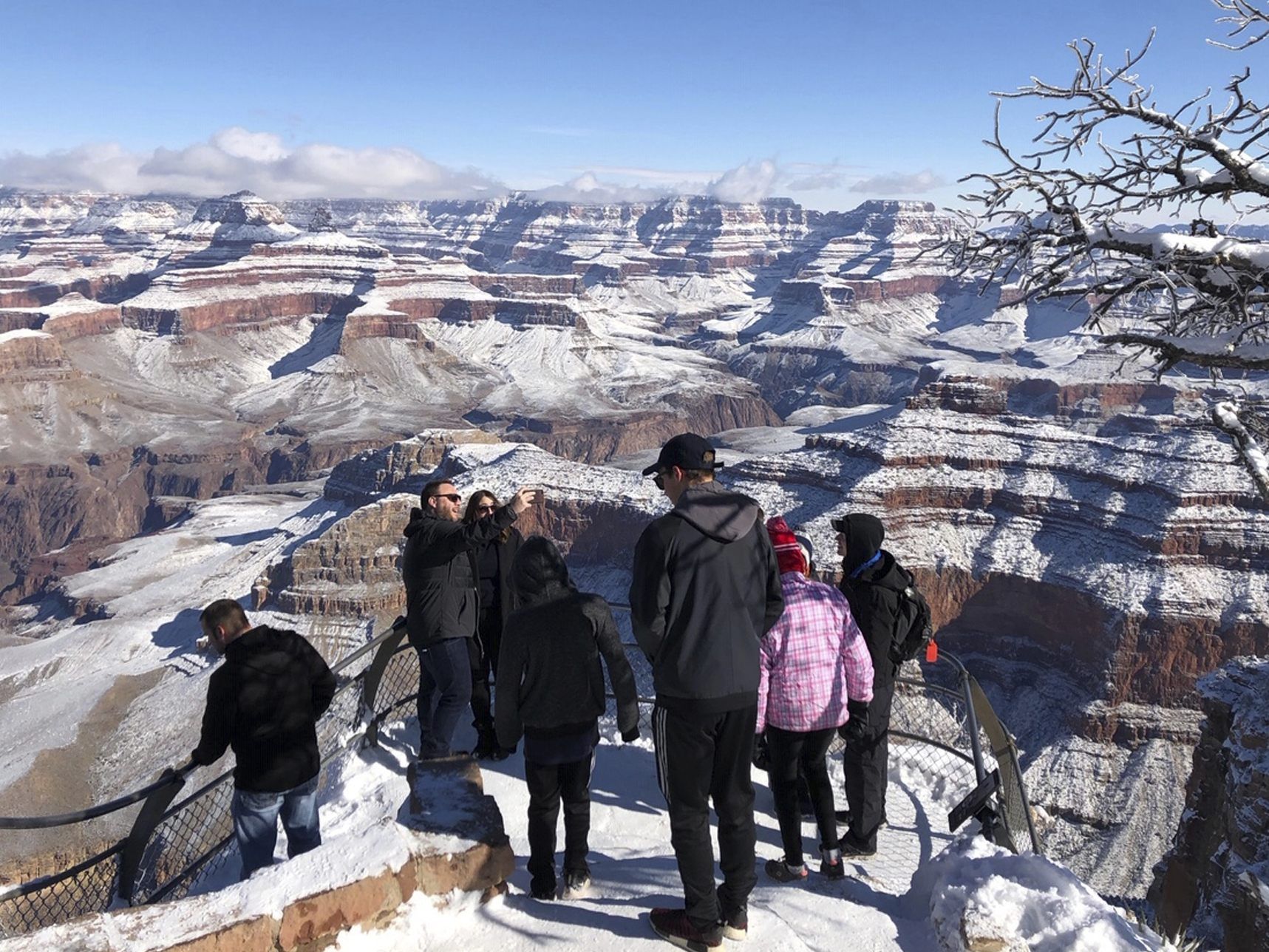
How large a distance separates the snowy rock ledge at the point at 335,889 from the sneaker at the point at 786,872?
6.35 feet

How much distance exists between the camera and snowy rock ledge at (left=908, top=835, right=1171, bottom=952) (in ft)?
16.2

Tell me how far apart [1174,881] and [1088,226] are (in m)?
14.7

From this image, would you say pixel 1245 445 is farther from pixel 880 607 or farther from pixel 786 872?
pixel 786 872

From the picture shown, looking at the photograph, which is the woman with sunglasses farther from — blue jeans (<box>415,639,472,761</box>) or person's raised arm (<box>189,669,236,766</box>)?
person's raised arm (<box>189,669,236,766</box>)

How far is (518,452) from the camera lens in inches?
2876

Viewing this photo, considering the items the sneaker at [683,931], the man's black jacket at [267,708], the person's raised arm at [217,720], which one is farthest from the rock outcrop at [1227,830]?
the person's raised arm at [217,720]

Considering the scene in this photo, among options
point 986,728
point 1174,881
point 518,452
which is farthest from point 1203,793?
point 518,452

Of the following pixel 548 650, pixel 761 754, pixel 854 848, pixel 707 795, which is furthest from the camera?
Result: pixel 761 754

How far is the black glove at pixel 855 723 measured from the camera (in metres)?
6.43

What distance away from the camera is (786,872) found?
6320mm

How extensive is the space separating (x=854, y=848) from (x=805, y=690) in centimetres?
189

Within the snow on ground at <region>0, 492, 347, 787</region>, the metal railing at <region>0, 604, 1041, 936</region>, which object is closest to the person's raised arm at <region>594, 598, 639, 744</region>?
the metal railing at <region>0, 604, 1041, 936</region>

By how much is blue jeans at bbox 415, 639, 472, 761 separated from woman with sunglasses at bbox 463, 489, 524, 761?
29 centimetres

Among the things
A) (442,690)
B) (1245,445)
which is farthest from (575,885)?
(1245,445)
